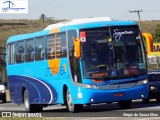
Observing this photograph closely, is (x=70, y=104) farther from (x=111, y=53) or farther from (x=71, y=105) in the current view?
(x=111, y=53)

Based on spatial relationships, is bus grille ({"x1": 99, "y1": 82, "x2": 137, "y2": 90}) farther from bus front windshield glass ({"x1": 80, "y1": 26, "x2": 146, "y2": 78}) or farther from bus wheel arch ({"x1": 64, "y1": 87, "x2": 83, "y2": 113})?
bus wheel arch ({"x1": 64, "y1": 87, "x2": 83, "y2": 113})

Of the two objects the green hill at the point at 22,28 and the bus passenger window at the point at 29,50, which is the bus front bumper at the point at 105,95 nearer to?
the bus passenger window at the point at 29,50

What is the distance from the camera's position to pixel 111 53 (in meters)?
24.0

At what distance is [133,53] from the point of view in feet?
79.5

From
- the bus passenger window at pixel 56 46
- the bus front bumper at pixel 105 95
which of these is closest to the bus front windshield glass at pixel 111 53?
the bus front bumper at pixel 105 95

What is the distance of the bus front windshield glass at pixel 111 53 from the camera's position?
23.8m

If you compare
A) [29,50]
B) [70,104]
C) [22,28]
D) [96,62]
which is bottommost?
[70,104]

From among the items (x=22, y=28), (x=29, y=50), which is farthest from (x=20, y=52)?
(x=22, y=28)

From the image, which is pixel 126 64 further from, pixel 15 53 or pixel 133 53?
pixel 15 53

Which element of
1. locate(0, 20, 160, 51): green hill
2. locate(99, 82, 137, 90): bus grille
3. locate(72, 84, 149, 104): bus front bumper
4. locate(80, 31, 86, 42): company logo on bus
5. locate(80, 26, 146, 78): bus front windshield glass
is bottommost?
locate(72, 84, 149, 104): bus front bumper

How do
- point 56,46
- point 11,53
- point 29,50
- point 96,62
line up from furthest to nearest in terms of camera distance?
point 11,53 → point 29,50 → point 56,46 → point 96,62

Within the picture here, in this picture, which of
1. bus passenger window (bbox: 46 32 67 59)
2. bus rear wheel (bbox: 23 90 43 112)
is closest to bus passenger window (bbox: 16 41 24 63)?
bus rear wheel (bbox: 23 90 43 112)

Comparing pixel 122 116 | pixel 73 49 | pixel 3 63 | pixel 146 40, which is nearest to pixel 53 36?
pixel 73 49

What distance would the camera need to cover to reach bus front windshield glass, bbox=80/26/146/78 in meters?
23.8
